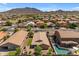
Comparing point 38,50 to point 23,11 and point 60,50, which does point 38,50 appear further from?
point 23,11

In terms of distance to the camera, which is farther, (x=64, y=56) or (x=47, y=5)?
(x=47, y=5)

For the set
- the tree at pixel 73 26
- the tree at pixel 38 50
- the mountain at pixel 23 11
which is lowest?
the tree at pixel 38 50

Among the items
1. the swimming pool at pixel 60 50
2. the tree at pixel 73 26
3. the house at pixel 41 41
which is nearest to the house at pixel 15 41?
the house at pixel 41 41

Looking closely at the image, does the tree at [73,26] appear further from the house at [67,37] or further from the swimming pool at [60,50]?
the swimming pool at [60,50]

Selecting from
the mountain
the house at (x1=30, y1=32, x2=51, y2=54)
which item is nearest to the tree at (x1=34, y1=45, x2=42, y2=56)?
the house at (x1=30, y1=32, x2=51, y2=54)

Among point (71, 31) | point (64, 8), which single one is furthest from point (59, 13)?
point (71, 31)

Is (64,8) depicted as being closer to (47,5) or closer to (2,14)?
(47,5)

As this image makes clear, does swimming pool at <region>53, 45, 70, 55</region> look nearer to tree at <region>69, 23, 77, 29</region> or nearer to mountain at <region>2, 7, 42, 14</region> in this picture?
tree at <region>69, 23, 77, 29</region>
